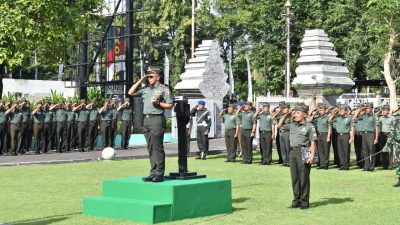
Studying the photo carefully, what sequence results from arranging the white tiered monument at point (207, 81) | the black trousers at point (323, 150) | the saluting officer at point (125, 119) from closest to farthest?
the black trousers at point (323, 150)
the saluting officer at point (125, 119)
the white tiered monument at point (207, 81)

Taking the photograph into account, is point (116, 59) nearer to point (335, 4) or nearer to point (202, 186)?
point (335, 4)

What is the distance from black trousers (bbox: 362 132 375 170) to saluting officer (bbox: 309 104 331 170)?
0.97 meters

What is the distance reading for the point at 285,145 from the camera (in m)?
22.3

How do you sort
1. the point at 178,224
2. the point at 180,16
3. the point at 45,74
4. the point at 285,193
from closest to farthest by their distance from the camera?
the point at 178,224 < the point at 285,193 < the point at 180,16 < the point at 45,74

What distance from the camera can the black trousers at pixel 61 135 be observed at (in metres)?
27.9

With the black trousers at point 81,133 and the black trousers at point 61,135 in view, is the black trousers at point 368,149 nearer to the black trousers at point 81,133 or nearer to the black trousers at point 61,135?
the black trousers at point 81,133

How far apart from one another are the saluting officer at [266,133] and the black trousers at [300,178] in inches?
388

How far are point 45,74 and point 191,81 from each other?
42.0 metres

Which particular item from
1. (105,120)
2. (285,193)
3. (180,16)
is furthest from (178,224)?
(180,16)

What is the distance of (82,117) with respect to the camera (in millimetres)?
28344

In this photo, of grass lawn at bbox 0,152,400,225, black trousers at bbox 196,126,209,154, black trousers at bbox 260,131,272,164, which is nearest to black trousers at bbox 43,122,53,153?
grass lawn at bbox 0,152,400,225

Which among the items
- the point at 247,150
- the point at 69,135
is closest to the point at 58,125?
the point at 69,135

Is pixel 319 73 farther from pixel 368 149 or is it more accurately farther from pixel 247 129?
pixel 368 149

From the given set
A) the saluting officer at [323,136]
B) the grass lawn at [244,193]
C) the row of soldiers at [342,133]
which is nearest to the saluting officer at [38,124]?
the grass lawn at [244,193]
